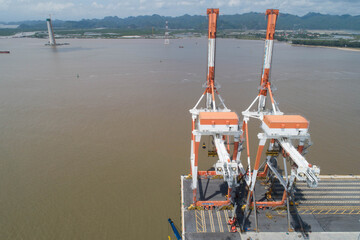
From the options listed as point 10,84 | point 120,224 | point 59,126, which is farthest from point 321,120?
point 10,84

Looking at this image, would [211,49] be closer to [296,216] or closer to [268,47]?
[268,47]

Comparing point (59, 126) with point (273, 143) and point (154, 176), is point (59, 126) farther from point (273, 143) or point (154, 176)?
point (273, 143)

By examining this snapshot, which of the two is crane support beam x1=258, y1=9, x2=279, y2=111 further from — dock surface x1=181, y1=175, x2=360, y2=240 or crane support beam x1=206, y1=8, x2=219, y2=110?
dock surface x1=181, y1=175, x2=360, y2=240

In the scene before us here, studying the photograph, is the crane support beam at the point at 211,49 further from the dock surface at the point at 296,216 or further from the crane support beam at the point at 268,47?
the dock surface at the point at 296,216

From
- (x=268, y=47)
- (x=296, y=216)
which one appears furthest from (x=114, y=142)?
(x=296, y=216)

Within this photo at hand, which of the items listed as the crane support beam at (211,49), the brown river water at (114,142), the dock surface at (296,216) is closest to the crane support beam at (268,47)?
the crane support beam at (211,49)
